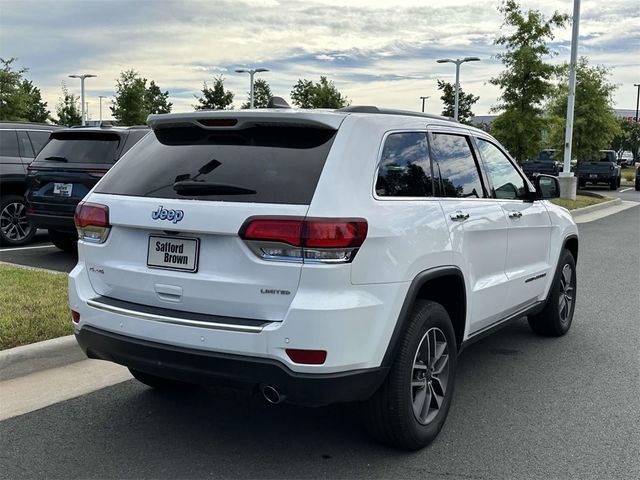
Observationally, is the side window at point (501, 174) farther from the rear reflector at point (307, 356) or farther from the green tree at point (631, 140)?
the green tree at point (631, 140)

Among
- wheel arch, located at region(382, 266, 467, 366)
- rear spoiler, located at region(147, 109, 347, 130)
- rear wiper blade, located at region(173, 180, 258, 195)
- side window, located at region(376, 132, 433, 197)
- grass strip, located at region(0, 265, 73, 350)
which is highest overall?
rear spoiler, located at region(147, 109, 347, 130)

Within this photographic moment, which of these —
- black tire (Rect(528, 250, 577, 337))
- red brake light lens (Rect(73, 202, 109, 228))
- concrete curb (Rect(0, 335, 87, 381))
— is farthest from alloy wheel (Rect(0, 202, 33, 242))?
black tire (Rect(528, 250, 577, 337))

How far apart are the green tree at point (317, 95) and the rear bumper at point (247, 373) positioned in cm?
3432

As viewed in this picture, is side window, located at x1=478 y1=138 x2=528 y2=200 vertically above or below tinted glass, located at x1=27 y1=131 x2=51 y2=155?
below

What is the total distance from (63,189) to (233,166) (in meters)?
6.04

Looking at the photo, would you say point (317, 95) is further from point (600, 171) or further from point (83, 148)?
point (83, 148)

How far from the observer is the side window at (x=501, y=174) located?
4.77m

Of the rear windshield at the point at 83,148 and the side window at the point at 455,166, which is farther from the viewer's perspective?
the rear windshield at the point at 83,148

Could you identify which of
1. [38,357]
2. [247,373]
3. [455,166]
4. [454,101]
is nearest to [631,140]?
[454,101]

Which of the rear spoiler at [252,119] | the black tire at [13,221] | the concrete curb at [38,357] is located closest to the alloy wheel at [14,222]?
the black tire at [13,221]

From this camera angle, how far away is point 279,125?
3.38 m

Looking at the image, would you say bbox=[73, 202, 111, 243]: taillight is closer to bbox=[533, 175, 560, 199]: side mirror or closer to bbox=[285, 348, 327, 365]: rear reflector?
bbox=[285, 348, 327, 365]: rear reflector

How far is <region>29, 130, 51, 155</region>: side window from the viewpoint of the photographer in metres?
10.5

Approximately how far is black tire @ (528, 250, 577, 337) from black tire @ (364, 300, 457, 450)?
7.44 ft
